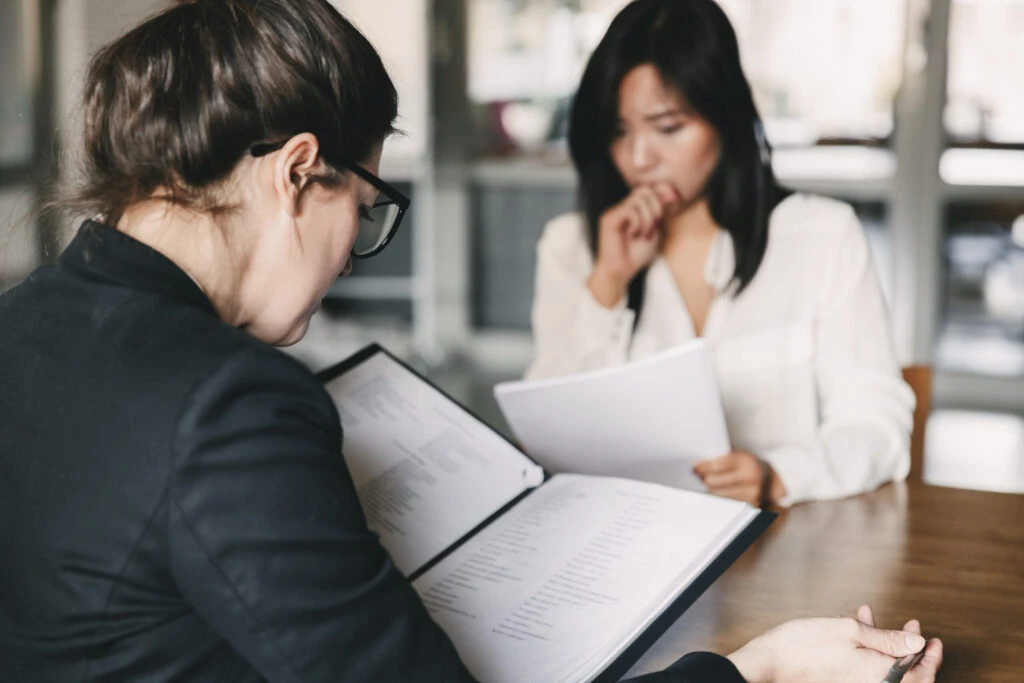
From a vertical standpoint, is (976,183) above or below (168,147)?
below

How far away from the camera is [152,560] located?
69 cm

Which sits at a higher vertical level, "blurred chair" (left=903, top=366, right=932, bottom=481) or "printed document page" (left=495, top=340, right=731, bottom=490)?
"printed document page" (left=495, top=340, right=731, bottom=490)

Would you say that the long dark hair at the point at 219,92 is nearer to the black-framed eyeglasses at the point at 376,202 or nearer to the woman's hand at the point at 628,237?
the black-framed eyeglasses at the point at 376,202

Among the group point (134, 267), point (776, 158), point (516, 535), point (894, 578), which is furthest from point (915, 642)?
point (776, 158)

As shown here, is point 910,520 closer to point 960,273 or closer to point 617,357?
point 617,357

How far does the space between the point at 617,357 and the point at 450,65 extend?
2.30 meters

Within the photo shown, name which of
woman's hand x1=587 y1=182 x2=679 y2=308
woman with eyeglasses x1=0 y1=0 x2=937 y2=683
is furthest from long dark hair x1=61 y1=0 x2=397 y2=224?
woman's hand x1=587 y1=182 x2=679 y2=308

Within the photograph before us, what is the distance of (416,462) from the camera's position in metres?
1.24

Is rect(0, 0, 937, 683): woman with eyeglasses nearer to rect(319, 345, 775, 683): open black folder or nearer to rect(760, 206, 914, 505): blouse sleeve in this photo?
rect(319, 345, 775, 683): open black folder

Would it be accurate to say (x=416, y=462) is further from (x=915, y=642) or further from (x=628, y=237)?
(x=628, y=237)

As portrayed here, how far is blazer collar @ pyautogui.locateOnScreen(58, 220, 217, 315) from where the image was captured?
771 millimetres

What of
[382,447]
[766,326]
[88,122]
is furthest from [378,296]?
[88,122]

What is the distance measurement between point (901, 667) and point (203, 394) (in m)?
0.60

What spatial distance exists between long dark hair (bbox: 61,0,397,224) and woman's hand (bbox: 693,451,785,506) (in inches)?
27.8
